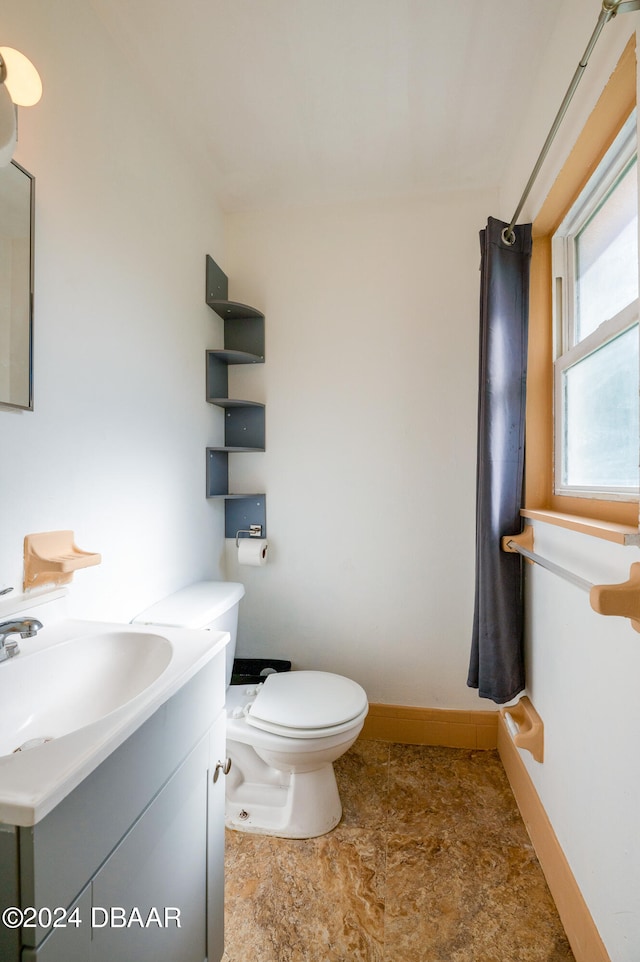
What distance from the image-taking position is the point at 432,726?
194 centimetres

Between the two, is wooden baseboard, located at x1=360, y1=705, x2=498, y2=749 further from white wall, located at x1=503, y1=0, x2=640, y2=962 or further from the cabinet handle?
the cabinet handle

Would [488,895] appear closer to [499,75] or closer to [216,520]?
[216,520]

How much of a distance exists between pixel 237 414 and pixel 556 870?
195 cm

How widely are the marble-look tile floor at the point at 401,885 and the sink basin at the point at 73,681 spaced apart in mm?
783

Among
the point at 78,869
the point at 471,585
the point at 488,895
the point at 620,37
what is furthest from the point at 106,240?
the point at 488,895

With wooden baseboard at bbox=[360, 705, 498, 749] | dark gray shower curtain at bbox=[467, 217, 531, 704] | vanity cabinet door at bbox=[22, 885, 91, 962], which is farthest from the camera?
wooden baseboard at bbox=[360, 705, 498, 749]

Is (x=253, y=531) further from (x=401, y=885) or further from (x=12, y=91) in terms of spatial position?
(x=12, y=91)

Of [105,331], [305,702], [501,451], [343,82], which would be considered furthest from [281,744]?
[343,82]

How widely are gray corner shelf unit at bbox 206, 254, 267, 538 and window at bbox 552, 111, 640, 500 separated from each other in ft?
4.00

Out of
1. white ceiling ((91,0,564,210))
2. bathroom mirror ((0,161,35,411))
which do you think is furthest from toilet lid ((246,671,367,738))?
white ceiling ((91,0,564,210))

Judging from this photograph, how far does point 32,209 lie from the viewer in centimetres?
97

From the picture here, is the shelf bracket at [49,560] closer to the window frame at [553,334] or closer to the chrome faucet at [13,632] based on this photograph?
the chrome faucet at [13,632]

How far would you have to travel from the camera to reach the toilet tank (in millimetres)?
1354

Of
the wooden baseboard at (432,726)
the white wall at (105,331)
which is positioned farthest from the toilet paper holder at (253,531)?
the wooden baseboard at (432,726)
